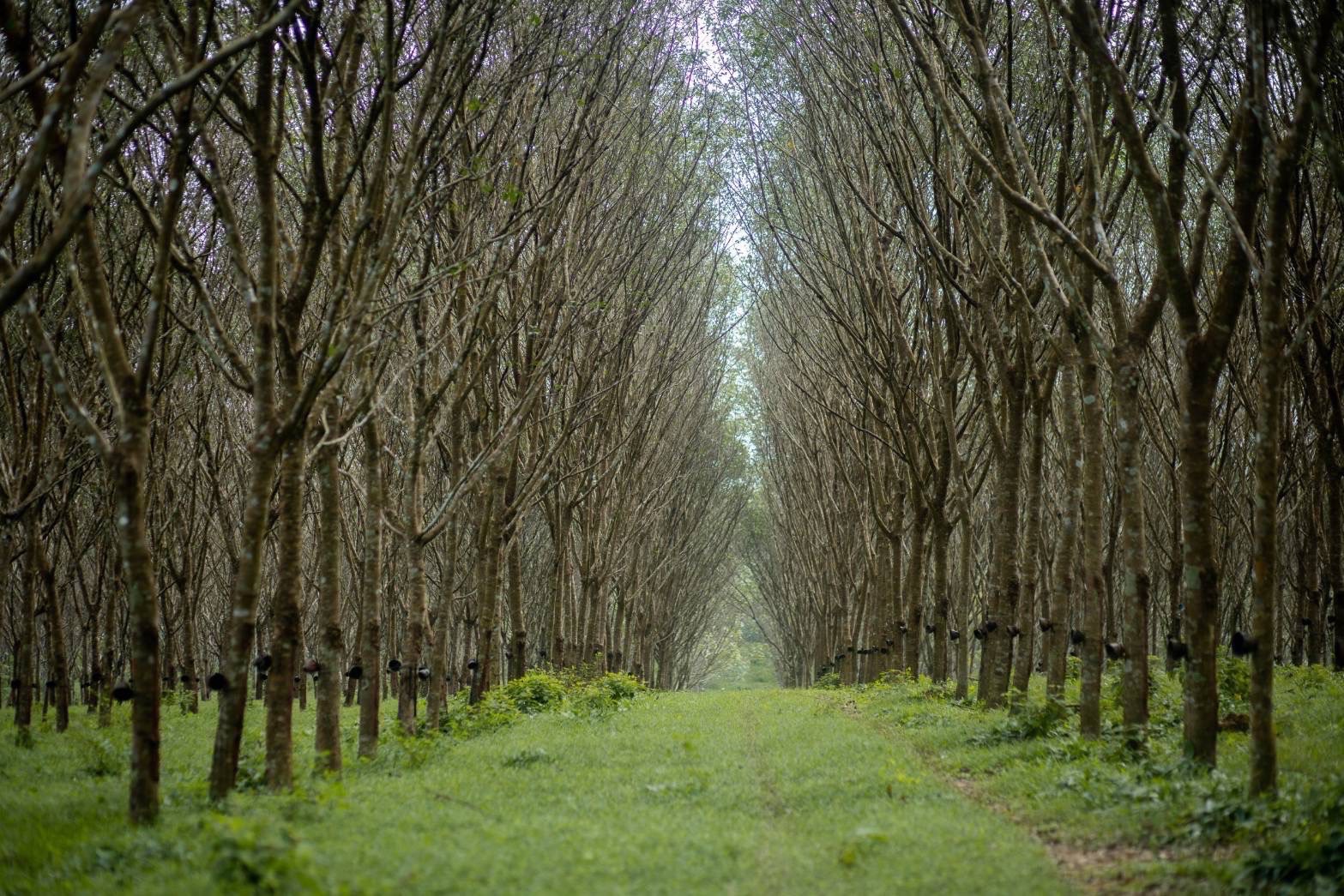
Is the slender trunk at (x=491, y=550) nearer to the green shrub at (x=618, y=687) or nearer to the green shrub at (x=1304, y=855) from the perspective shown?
the green shrub at (x=618, y=687)

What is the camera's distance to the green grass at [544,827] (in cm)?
421

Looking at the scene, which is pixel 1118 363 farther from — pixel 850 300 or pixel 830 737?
pixel 850 300

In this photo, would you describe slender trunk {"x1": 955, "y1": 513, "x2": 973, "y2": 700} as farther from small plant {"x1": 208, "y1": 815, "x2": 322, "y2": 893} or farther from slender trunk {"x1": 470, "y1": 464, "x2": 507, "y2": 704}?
small plant {"x1": 208, "y1": 815, "x2": 322, "y2": 893}

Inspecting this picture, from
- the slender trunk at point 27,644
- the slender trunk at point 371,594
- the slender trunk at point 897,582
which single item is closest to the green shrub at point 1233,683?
the slender trunk at point 897,582

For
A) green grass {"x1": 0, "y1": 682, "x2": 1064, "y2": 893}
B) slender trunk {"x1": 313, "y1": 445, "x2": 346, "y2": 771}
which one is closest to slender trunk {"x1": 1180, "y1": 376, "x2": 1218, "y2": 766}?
green grass {"x1": 0, "y1": 682, "x2": 1064, "y2": 893}

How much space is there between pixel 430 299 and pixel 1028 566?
7.58 meters

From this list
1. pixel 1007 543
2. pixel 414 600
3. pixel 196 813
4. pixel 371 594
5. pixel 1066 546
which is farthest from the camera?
pixel 1007 543

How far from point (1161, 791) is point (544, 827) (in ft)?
11.4

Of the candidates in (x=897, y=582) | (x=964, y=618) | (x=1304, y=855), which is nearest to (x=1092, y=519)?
(x=1304, y=855)

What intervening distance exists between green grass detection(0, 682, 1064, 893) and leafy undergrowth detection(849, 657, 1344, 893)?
399mm

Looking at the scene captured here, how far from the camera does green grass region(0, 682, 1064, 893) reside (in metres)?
4.21

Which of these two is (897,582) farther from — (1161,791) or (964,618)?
(1161,791)

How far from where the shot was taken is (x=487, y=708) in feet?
38.7

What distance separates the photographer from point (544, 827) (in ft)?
17.5
